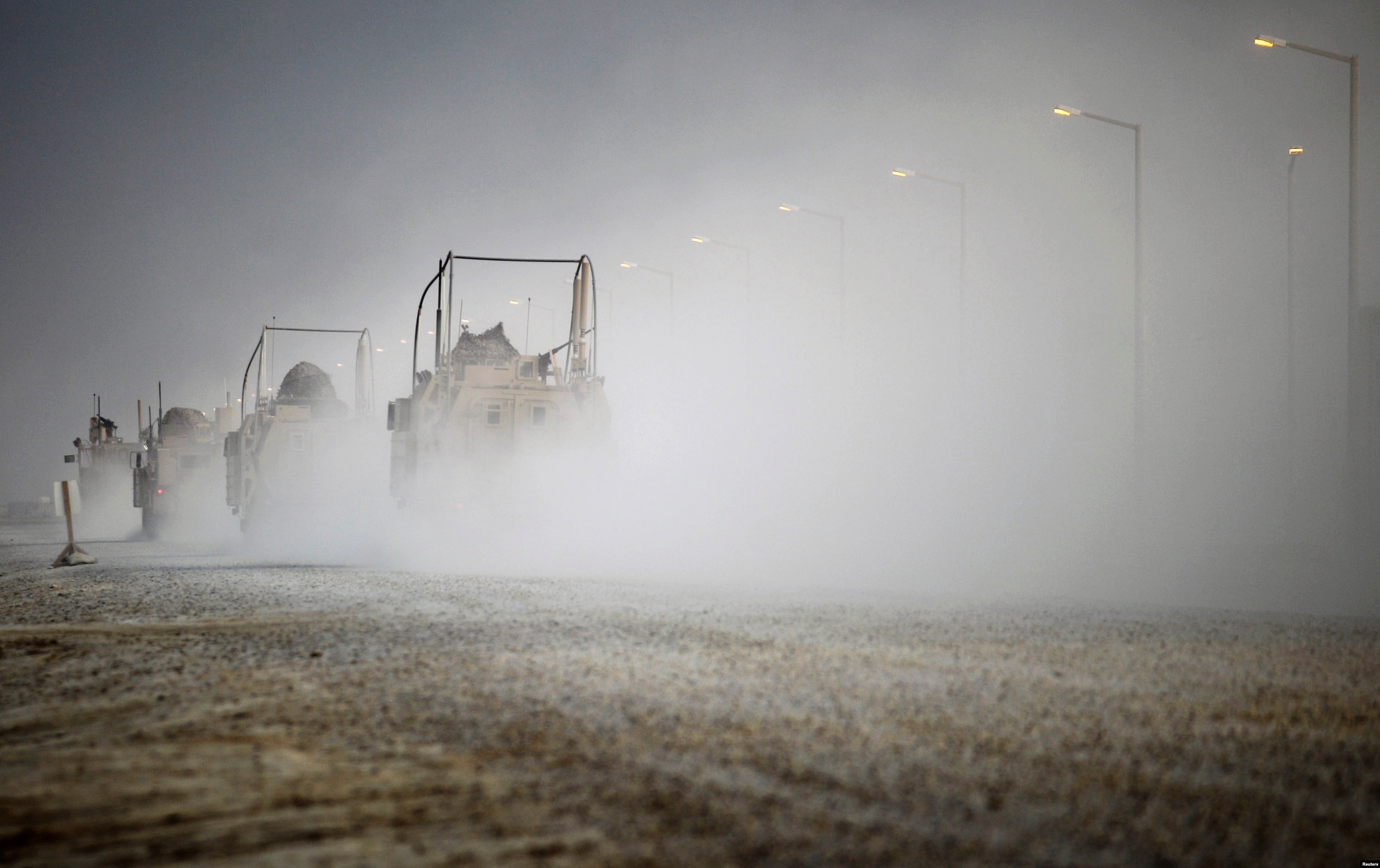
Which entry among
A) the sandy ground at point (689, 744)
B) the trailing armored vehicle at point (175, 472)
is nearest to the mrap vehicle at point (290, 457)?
the trailing armored vehicle at point (175, 472)

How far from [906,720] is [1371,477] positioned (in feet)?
56.4

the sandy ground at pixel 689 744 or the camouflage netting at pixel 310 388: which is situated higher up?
the camouflage netting at pixel 310 388

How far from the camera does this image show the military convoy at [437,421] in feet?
66.6

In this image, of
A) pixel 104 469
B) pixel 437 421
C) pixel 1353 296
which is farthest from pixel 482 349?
→ pixel 104 469

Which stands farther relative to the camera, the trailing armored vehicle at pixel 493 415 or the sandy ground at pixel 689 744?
the trailing armored vehicle at pixel 493 415

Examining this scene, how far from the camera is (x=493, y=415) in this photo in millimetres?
20359

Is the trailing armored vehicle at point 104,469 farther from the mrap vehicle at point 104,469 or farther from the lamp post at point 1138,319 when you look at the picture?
the lamp post at point 1138,319

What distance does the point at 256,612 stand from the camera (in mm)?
10836

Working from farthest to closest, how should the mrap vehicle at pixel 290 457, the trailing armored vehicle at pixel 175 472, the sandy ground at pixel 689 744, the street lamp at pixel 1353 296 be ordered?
the trailing armored vehicle at pixel 175 472
the mrap vehicle at pixel 290 457
the street lamp at pixel 1353 296
the sandy ground at pixel 689 744

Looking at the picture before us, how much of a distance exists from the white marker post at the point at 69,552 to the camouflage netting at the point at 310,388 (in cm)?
823

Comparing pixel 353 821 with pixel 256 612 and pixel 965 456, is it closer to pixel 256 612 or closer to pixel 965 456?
pixel 256 612

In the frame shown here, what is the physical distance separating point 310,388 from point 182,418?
36.1 ft

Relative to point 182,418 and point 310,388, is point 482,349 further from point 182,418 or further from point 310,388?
point 182,418

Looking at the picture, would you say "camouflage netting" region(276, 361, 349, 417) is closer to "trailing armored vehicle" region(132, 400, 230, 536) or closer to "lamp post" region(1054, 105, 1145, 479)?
"trailing armored vehicle" region(132, 400, 230, 536)
